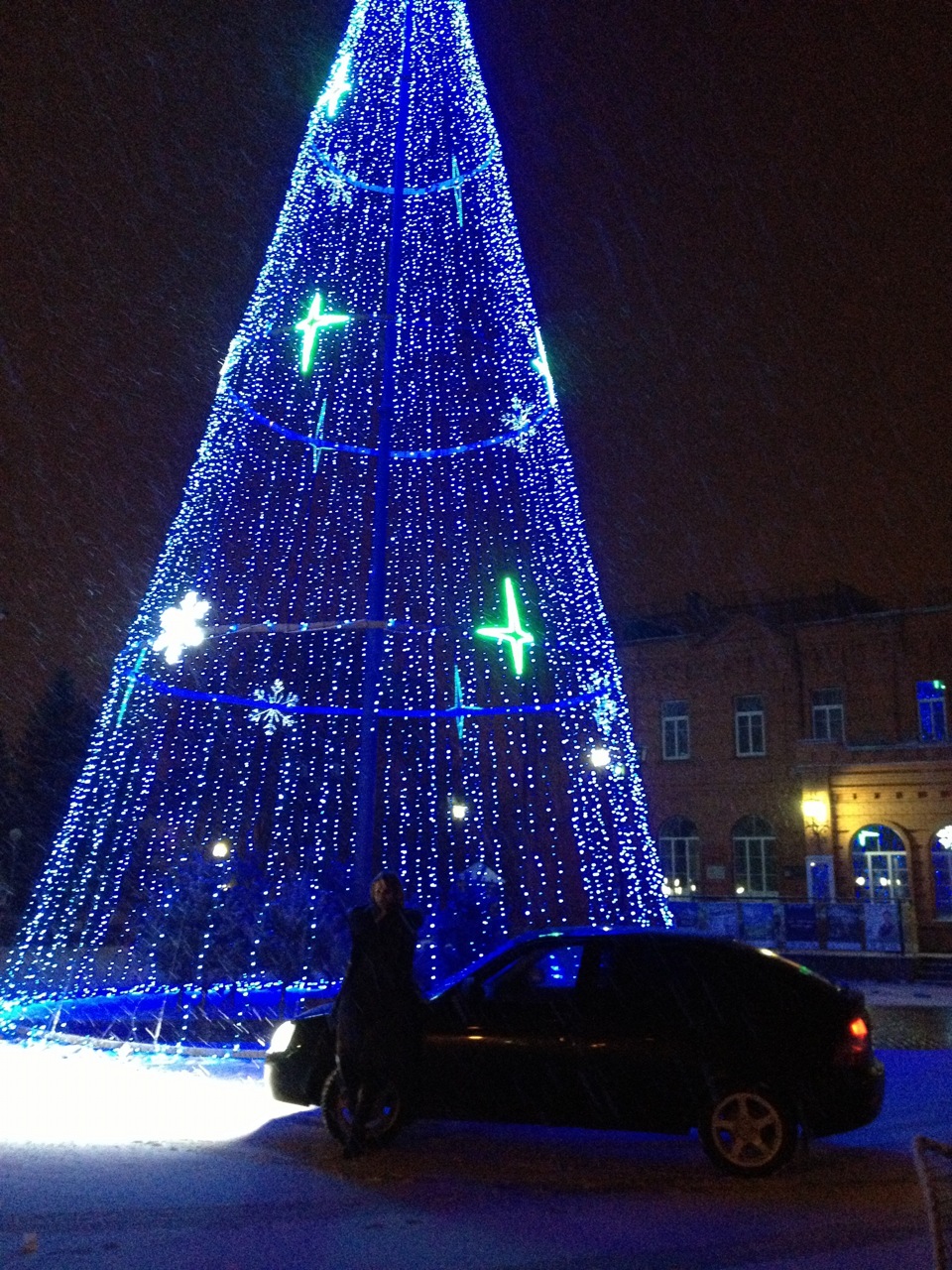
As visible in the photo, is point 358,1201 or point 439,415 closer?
point 358,1201

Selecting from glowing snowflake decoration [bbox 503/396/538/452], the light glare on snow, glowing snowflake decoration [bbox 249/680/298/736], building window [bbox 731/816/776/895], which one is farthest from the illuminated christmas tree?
building window [bbox 731/816/776/895]

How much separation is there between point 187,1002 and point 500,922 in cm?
431

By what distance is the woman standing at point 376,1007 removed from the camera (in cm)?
636

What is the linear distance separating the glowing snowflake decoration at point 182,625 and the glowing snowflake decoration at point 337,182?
4636 millimetres

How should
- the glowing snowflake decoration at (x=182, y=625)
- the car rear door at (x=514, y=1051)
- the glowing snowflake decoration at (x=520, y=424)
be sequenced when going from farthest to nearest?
the glowing snowflake decoration at (x=520, y=424), the glowing snowflake decoration at (x=182, y=625), the car rear door at (x=514, y=1051)

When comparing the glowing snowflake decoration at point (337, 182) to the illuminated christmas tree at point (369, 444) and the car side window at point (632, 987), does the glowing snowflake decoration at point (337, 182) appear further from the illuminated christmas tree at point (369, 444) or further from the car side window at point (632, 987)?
the car side window at point (632, 987)

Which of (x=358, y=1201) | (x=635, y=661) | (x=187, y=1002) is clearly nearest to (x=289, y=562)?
(x=187, y=1002)

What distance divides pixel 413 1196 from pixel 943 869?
26670mm

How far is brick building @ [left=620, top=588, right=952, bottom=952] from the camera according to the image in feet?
96.7

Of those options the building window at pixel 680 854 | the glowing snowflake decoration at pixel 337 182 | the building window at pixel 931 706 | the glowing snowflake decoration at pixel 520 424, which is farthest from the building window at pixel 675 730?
the glowing snowflake decoration at pixel 337 182

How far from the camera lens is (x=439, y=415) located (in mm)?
13047

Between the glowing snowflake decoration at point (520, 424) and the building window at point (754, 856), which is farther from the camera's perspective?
the building window at point (754, 856)

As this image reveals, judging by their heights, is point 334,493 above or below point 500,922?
above

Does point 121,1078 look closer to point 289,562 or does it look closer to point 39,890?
point 39,890
